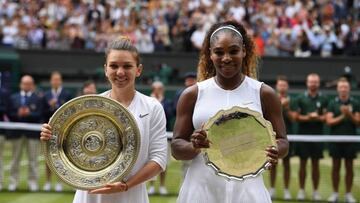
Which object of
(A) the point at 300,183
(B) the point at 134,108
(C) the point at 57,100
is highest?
(B) the point at 134,108

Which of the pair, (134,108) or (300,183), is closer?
(134,108)

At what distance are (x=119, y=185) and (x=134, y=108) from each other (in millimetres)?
512

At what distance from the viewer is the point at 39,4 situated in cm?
2473

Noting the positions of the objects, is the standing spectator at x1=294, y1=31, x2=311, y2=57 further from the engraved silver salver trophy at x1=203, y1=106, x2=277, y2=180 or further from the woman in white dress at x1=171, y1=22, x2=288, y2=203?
the engraved silver salver trophy at x1=203, y1=106, x2=277, y2=180

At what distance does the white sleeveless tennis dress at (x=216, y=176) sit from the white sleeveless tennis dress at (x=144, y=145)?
220 mm

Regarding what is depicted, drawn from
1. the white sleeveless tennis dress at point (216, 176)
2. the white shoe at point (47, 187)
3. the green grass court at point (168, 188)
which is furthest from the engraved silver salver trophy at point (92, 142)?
the white shoe at point (47, 187)

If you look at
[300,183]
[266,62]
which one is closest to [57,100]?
[300,183]

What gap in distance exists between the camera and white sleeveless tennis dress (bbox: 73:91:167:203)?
202 inches

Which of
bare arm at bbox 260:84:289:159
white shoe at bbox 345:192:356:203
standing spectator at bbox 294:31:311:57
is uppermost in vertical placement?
bare arm at bbox 260:84:289:159

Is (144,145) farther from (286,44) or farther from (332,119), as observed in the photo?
(286,44)

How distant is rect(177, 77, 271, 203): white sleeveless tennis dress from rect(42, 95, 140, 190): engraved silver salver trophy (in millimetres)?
379

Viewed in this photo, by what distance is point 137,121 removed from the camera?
5.15 meters

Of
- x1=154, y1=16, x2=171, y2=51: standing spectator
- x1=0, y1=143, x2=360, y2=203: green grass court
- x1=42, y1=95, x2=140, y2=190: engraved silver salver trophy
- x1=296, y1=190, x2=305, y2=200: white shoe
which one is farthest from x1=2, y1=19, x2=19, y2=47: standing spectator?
x1=42, y1=95, x2=140, y2=190: engraved silver salver trophy

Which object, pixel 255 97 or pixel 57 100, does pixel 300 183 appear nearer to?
pixel 57 100
